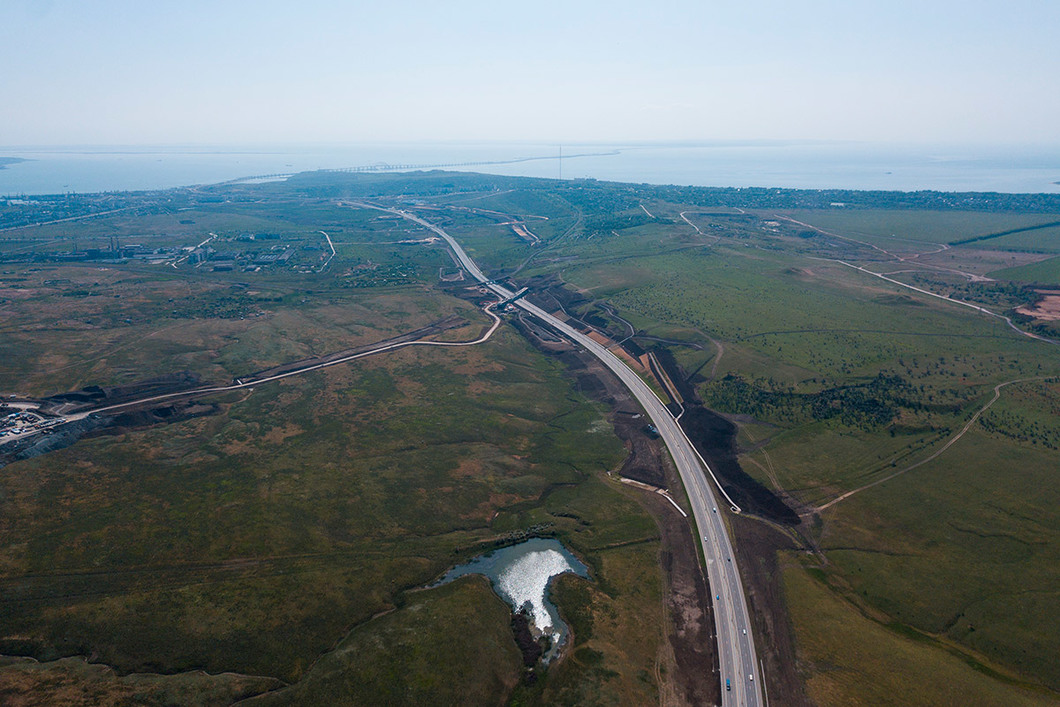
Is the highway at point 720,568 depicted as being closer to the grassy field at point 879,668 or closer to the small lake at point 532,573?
the grassy field at point 879,668

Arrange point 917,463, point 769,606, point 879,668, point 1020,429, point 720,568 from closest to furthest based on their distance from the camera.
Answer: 1. point 879,668
2. point 769,606
3. point 720,568
4. point 917,463
5. point 1020,429

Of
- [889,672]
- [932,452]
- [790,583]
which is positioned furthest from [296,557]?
[932,452]

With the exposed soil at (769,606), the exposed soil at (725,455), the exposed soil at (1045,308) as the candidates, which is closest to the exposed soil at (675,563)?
the exposed soil at (769,606)

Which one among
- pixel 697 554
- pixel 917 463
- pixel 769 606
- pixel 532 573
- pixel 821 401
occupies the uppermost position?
pixel 821 401

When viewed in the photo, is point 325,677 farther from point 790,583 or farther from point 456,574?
point 790,583

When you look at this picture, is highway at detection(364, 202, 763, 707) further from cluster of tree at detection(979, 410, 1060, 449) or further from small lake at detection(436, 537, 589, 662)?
cluster of tree at detection(979, 410, 1060, 449)

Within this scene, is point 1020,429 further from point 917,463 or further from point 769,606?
point 769,606

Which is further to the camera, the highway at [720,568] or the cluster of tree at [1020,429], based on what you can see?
the cluster of tree at [1020,429]

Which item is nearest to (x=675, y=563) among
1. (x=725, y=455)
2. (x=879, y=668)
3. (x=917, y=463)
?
(x=879, y=668)
